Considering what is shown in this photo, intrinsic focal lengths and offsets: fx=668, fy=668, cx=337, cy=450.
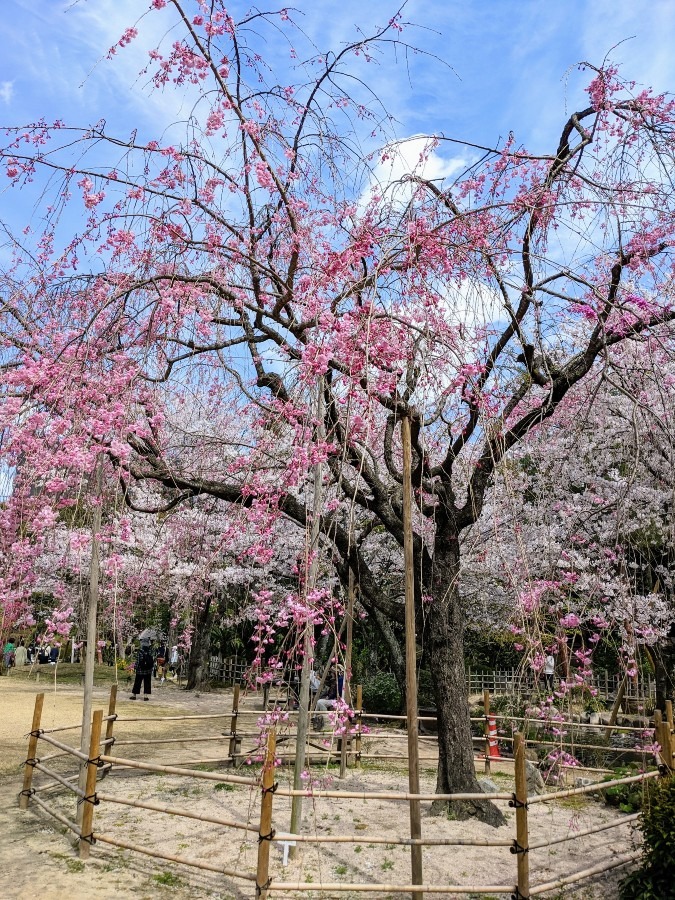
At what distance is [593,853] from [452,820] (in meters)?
1.14

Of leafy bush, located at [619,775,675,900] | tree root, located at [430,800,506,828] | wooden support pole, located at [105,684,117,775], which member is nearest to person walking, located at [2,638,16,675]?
wooden support pole, located at [105,684,117,775]

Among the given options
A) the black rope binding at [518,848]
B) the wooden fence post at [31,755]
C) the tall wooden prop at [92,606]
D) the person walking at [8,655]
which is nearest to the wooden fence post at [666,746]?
the black rope binding at [518,848]

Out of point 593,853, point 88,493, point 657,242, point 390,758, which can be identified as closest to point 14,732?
point 390,758

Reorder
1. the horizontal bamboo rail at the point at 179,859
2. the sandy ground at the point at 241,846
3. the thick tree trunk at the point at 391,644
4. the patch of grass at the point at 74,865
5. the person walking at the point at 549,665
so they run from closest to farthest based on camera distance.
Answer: the horizontal bamboo rail at the point at 179,859
the sandy ground at the point at 241,846
the patch of grass at the point at 74,865
the person walking at the point at 549,665
the thick tree trunk at the point at 391,644

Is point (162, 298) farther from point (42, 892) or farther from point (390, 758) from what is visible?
point (390, 758)

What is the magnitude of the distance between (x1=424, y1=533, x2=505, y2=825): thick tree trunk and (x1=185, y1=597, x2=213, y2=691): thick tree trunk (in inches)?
406

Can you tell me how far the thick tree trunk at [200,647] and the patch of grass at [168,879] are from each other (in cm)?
1120

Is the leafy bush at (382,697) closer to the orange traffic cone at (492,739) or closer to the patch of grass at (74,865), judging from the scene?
the orange traffic cone at (492,739)

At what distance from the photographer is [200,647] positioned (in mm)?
15945

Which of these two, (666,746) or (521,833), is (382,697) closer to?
(666,746)

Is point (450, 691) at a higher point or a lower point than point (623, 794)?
higher

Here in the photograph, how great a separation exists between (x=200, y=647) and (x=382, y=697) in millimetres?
5244

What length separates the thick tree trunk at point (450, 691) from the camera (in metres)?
5.74

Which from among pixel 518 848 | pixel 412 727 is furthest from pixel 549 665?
pixel 412 727
